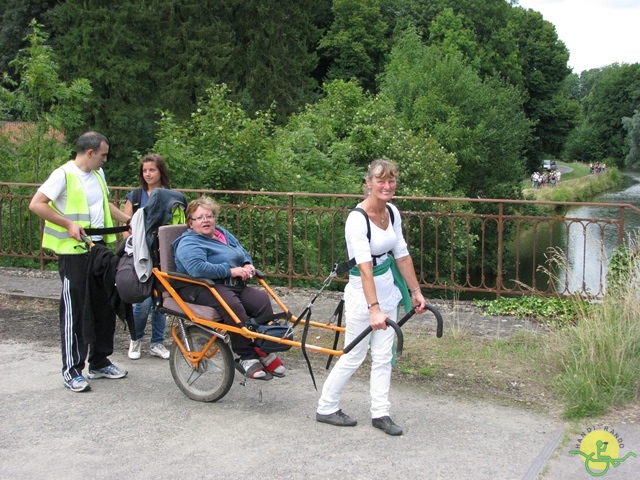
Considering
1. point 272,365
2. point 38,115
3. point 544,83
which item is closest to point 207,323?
point 272,365

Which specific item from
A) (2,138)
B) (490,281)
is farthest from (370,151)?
(2,138)

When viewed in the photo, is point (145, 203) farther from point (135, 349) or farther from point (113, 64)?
point (113, 64)

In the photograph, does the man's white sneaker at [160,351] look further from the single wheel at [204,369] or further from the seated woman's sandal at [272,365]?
the seated woman's sandal at [272,365]

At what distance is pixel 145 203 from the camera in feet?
21.9

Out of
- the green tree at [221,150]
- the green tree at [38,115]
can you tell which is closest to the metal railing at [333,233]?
the green tree at [221,150]

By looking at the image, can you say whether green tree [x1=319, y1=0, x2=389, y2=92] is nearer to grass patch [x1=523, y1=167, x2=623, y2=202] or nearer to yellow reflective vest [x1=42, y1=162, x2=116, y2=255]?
grass patch [x1=523, y1=167, x2=623, y2=202]

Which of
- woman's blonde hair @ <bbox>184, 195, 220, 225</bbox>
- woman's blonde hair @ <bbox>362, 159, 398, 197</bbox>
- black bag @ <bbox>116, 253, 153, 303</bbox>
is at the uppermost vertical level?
woman's blonde hair @ <bbox>362, 159, 398, 197</bbox>

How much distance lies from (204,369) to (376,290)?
5.01ft

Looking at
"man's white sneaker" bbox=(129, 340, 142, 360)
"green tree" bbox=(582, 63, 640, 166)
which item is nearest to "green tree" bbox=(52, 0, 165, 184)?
"man's white sneaker" bbox=(129, 340, 142, 360)

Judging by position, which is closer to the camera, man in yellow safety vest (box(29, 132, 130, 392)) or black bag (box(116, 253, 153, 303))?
black bag (box(116, 253, 153, 303))

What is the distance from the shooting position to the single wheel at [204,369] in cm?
541

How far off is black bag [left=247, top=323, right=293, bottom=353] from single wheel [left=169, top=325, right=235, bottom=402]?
26cm

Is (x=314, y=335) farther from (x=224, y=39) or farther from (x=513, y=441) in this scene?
(x=224, y=39)
